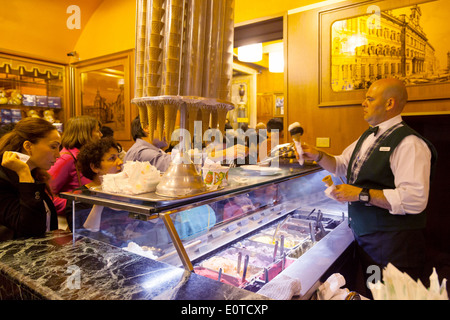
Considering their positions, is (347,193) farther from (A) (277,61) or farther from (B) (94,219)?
(A) (277,61)

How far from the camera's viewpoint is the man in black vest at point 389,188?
1.72 meters

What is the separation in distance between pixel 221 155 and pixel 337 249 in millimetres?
1178

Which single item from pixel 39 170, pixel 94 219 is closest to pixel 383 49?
pixel 94 219

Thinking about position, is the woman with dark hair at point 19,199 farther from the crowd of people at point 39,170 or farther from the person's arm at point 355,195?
the person's arm at point 355,195

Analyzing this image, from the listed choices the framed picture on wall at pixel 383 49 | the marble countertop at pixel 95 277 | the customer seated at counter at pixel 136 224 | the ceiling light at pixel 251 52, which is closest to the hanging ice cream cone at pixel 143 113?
the customer seated at counter at pixel 136 224

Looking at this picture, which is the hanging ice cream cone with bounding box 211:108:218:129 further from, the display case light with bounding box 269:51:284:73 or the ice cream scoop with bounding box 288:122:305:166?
the display case light with bounding box 269:51:284:73

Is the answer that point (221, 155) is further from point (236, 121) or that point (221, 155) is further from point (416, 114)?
point (236, 121)

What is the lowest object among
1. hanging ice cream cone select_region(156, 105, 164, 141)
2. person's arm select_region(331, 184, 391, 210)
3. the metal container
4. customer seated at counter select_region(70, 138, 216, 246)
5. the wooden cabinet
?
customer seated at counter select_region(70, 138, 216, 246)

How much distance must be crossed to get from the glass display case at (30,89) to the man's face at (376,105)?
17.6ft

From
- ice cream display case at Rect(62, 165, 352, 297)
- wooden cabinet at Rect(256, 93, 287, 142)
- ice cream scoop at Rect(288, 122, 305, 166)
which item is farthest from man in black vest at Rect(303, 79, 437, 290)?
wooden cabinet at Rect(256, 93, 287, 142)

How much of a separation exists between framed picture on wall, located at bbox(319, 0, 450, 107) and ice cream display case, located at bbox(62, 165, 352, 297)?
5.31 ft

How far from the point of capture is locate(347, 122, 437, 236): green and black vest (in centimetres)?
182
